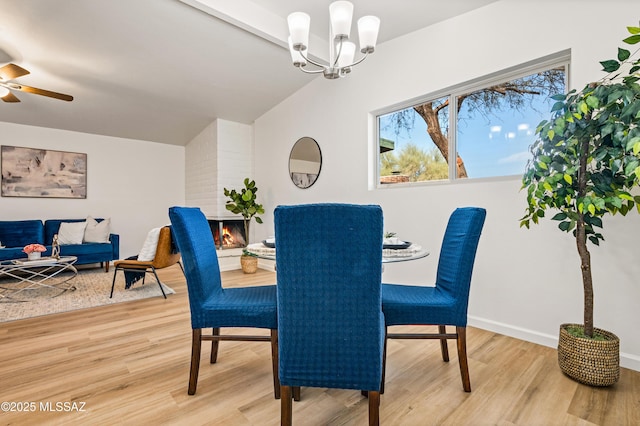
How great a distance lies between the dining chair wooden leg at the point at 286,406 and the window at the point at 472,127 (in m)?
2.34

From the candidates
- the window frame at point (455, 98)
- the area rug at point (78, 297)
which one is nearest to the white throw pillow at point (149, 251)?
the area rug at point (78, 297)

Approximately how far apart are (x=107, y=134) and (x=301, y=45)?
4951mm

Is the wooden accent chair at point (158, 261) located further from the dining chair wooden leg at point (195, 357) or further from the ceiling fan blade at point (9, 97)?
the ceiling fan blade at point (9, 97)

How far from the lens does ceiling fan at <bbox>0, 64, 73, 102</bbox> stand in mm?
2822

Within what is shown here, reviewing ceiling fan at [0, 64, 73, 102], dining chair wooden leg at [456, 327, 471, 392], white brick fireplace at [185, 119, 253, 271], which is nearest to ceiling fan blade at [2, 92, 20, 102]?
ceiling fan at [0, 64, 73, 102]

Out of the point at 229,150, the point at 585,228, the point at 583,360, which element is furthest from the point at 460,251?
the point at 229,150

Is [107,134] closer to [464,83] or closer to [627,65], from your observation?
[464,83]

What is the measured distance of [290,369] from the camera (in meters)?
1.12

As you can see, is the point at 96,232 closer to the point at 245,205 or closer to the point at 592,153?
the point at 245,205

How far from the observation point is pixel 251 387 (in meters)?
1.67

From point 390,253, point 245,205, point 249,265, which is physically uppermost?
point 245,205

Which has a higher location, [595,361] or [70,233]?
[70,233]

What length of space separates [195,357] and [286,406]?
2.18 feet

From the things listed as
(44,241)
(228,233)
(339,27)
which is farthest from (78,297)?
(339,27)
